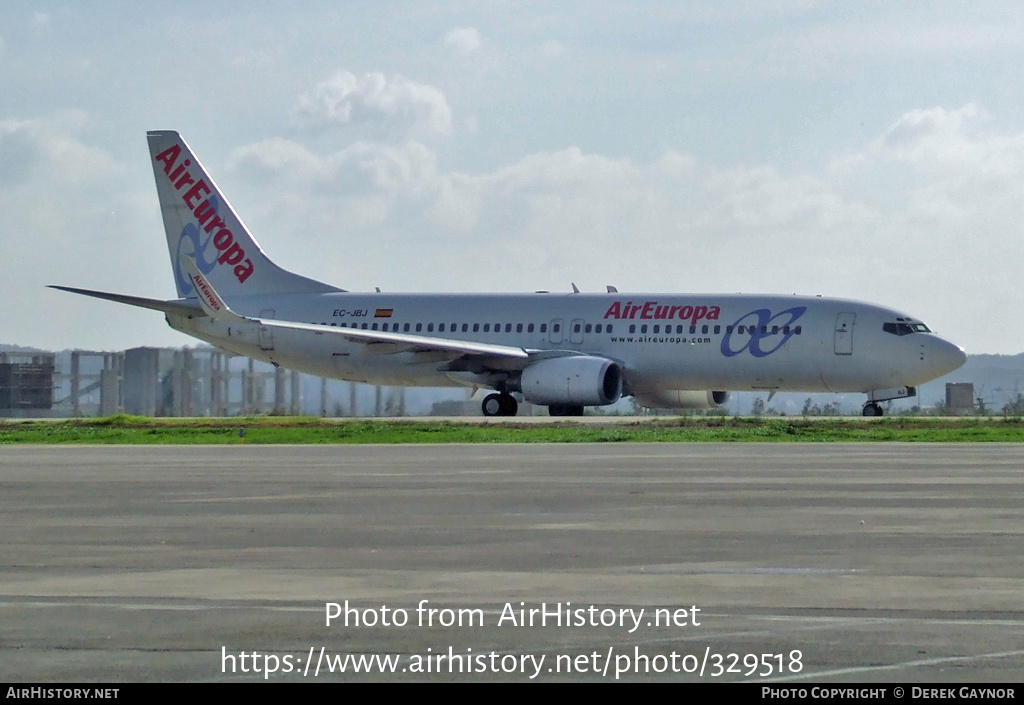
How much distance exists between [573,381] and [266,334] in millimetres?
11973

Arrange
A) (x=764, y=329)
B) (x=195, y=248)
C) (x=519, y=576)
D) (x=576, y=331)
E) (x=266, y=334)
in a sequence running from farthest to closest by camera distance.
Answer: (x=195, y=248)
(x=266, y=334)
(x=576, y=331)
(x=764, y=329)
(x=519, y=576)

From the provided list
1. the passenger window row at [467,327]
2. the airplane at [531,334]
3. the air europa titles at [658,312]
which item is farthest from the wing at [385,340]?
the air europa titles at [658,312]

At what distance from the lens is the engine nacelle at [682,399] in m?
49.9

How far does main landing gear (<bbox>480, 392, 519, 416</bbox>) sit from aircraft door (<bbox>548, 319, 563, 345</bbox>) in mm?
2088

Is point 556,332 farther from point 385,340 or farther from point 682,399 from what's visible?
point 385,340

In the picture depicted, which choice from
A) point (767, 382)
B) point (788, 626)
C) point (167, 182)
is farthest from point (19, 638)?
point (167, 182)

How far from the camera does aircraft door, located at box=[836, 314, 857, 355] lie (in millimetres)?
44625

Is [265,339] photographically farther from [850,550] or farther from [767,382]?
[850,550]

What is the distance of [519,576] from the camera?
1085cm

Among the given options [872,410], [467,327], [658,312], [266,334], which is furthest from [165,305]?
[872,410]

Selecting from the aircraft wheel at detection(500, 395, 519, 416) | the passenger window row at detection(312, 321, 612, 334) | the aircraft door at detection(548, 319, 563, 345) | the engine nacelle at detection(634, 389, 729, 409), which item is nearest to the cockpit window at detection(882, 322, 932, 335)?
the engine nacelle at detection(634, 389, 729, 409)

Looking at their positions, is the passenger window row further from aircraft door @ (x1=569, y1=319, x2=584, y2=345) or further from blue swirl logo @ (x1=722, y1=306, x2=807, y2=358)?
blue swirl logo @ (x1=722, y1=306, x2=807, y2=358)
